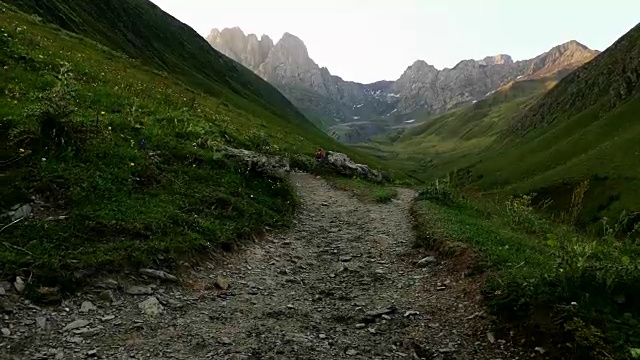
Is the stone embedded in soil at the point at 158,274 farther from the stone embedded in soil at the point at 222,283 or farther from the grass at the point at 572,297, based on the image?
the grass at the point at 572,297

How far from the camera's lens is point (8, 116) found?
49.6 feet

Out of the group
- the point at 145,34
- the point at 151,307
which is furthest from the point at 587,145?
the point at 151,307

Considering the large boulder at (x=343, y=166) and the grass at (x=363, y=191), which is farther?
the large boulder at (x=343, y=166)

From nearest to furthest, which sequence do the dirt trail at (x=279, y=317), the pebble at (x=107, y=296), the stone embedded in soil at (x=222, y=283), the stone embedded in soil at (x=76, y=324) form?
the dirt trail at (x=279, y=317) → the stone embedded in soil at (x=76, y=324) → the pebble at (x=107, y=296) → the stone embedded in soil at (x=222, y=283)

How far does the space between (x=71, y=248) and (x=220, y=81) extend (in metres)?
117

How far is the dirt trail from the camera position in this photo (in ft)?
27.7

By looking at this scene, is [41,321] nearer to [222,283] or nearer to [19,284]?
[19,284]

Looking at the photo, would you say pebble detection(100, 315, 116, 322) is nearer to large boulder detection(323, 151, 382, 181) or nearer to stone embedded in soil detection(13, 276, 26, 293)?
stone embedded in soil detection(13, 276, 26, 293)

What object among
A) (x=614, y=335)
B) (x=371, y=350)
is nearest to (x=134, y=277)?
(x=371, y=350)

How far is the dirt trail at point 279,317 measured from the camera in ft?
27.7

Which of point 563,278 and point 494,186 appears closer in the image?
point 563,278

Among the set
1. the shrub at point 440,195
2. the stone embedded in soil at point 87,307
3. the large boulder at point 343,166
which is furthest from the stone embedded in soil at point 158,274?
the large boulder at point 343,166

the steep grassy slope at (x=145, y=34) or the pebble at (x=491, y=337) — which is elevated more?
the steep grassy slope at (x=145, y=34)

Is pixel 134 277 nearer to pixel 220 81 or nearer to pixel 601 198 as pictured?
pixel 601 198
